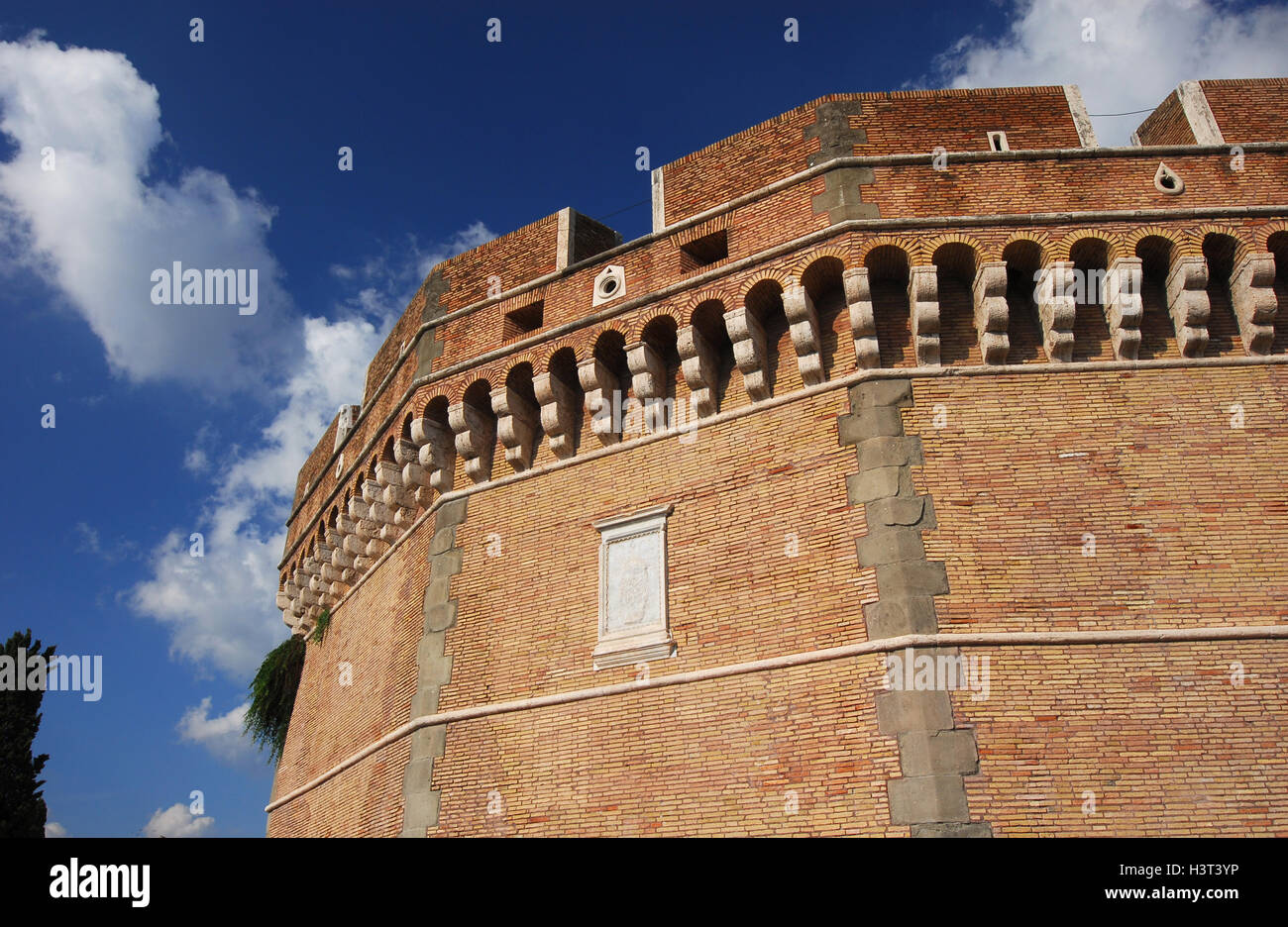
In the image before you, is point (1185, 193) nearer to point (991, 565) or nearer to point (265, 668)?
point (991, 565)

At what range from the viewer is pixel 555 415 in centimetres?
1120

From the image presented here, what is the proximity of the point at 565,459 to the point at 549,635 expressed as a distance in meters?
2.12

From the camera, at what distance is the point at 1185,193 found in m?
10.0

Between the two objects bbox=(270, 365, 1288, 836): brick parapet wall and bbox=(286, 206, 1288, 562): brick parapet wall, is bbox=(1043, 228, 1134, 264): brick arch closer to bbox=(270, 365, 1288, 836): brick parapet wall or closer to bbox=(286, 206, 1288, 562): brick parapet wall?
bbox=(286, 206, 1288, 562): brick parapet wall

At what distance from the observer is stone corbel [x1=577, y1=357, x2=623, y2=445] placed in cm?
1102

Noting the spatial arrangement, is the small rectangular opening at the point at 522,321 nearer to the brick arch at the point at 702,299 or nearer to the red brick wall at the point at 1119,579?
the brick arch at the point at 702,299

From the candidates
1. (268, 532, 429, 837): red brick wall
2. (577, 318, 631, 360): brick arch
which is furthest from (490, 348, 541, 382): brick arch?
(268, 532, 429, 837): red brick wall

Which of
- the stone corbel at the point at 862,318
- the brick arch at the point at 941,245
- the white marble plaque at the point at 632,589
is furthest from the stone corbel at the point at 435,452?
the brick arch at the point at 941,245

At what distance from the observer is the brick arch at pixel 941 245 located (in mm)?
9695

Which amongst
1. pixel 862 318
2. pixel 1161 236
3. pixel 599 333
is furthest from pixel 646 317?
pixel 1161 236

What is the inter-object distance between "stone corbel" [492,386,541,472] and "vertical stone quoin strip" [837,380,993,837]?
3.95 m

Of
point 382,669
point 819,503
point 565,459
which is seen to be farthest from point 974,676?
point 382,669

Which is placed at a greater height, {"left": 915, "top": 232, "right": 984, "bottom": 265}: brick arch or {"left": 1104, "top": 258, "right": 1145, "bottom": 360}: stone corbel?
{"left": 915, "top": 232, "right": 984, "bottom": 265}: brick arch

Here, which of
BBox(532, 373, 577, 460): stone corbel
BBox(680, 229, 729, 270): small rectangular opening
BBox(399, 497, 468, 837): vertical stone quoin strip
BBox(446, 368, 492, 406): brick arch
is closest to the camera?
BBox(399, 497, 468, 837): vertical stone quoin strip
